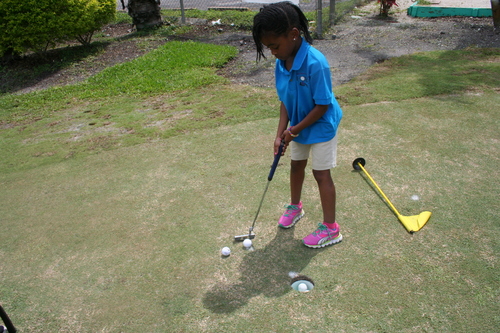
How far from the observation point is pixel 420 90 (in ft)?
19.7

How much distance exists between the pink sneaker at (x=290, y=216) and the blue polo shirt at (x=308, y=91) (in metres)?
0.69

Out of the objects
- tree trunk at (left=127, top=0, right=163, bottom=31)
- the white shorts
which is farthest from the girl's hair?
tree trunk at (left=127, top=0, right=163, bottom=31)

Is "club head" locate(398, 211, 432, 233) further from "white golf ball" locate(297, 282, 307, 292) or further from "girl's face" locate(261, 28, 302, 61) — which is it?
"girl's face" locate(261, 28, 302, 61)

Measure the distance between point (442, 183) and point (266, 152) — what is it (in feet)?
6.20

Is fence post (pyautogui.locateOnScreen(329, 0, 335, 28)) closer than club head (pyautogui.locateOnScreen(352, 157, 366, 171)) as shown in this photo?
No

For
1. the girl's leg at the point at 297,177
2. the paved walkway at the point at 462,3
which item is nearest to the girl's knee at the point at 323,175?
the girl's leg at the point at 297,177

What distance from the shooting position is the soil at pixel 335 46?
7.91 metres

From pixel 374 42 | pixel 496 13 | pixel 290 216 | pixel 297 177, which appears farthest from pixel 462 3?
pixel 290 216

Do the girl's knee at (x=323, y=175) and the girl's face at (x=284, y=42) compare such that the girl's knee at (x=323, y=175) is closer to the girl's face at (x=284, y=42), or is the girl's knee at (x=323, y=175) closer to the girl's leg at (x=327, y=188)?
the girl's leg at (x=327, y=188)

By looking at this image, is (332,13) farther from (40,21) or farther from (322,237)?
(322,237)

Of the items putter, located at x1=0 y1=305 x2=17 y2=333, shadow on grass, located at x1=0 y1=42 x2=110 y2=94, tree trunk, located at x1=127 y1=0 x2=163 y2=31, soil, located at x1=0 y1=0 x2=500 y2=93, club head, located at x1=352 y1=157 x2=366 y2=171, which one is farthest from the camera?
tree trunk, located at x1=127 y1=0 x2=163 y2=31

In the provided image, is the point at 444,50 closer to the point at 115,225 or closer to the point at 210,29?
the point at 210,29

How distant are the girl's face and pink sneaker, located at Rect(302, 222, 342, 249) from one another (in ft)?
4.45

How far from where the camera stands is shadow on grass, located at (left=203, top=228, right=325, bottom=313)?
2680mm
